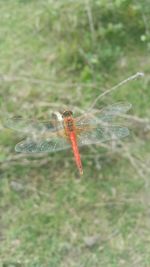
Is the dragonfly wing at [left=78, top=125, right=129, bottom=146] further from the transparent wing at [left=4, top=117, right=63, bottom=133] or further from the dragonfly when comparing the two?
the transparent wing at [left=4, top=117, right=63, bottom=133]

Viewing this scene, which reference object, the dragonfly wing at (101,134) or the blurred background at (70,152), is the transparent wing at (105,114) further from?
the blurred background at (70,152)

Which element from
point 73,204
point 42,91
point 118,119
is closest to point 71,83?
point 42,91

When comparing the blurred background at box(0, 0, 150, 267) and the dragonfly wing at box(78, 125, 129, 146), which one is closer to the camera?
the dragonfly wing at box(78, 125, 129, 146)

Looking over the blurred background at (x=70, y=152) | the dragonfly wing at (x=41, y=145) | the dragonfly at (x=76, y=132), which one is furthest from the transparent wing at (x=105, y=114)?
the blurred background at (x=70, y=152)

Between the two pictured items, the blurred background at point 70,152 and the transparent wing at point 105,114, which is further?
the blurred background at point 70,152

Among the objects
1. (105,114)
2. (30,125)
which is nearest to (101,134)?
(105,114)

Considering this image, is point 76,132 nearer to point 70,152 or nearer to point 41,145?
point 41,145

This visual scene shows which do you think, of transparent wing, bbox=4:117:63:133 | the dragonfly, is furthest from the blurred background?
the dragonfly
